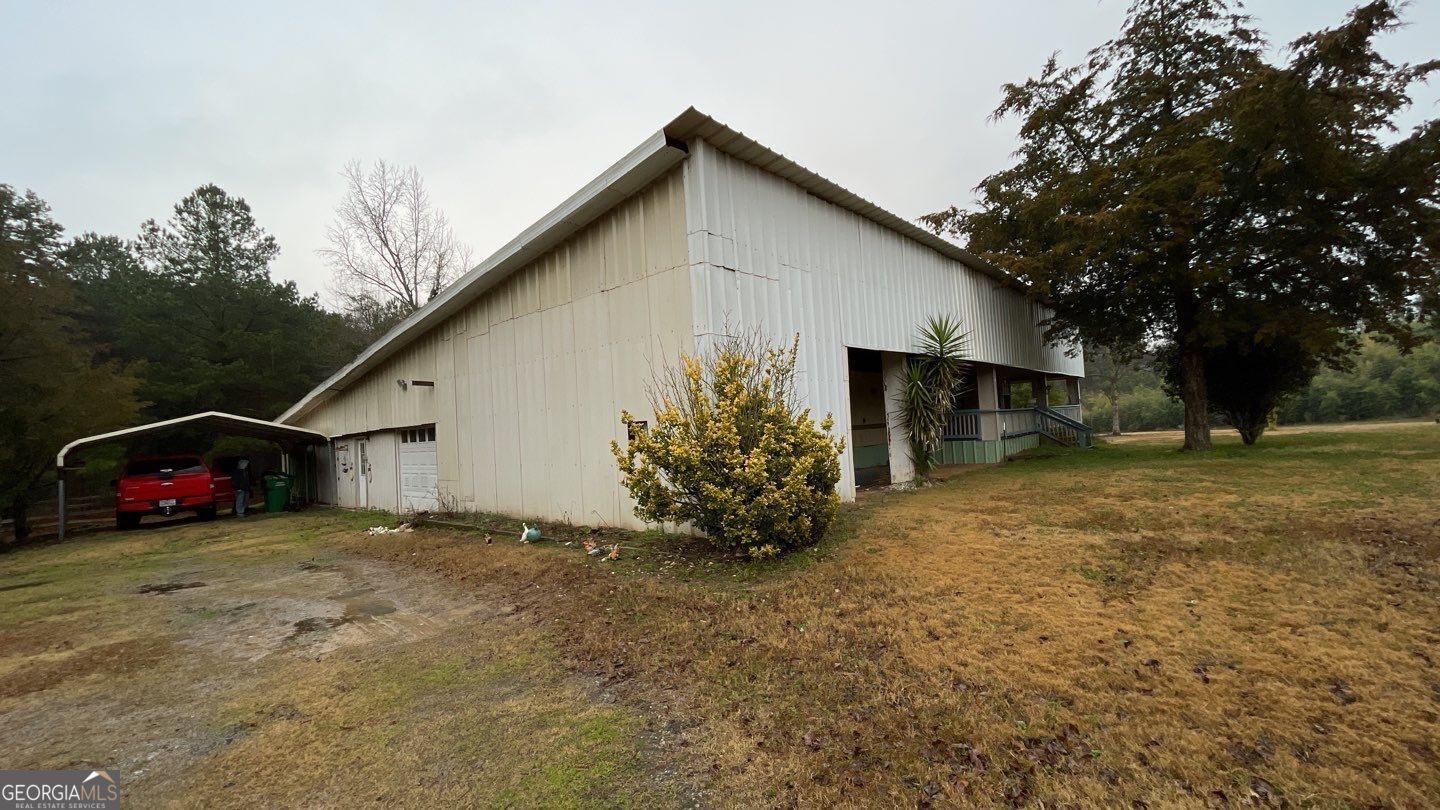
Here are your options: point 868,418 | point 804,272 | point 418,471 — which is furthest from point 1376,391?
point 418,471

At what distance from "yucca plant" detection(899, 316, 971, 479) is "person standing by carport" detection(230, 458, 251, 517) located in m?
17.0

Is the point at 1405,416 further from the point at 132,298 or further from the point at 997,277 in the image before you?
the point at 132,298

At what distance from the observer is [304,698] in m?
3.20

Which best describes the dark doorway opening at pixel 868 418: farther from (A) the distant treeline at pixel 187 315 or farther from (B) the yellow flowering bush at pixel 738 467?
(A) the distant treeline at pixel 187 315

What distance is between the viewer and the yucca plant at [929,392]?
33.3ft

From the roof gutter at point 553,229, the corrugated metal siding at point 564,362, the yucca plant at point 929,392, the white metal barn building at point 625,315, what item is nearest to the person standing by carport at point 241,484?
the white metal barn building at point 625,315

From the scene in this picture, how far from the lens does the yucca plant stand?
10.2 metres

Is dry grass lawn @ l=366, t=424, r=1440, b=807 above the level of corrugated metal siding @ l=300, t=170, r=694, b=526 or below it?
below

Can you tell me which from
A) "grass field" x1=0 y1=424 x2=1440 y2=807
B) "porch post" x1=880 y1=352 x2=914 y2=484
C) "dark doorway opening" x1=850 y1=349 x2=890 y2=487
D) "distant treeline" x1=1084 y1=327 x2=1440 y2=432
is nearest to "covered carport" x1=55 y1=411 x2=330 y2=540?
"grass field" x1=0 y1=424 x2=1440 y2=807

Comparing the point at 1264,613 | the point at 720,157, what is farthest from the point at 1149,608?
the point at 720,157

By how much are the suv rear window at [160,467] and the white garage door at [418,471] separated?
16.8 feet

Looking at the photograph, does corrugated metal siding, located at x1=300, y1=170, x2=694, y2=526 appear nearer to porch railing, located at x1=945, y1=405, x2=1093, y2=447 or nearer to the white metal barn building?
the white metal barn building

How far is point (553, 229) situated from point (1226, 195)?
13.8 metres

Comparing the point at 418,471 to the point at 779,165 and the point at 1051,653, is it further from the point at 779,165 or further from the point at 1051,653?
the point at 1051,653
